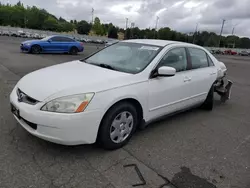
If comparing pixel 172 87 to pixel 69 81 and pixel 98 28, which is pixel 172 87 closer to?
pixel 69 81

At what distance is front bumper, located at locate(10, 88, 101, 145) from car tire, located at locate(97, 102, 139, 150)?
0.15m

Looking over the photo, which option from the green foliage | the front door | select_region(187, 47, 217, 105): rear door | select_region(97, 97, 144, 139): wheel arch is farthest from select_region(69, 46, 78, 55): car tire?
the green foliage

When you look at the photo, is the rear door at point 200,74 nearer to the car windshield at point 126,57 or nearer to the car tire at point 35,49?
the car windshield at point 126,57

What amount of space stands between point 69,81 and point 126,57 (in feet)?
4.11

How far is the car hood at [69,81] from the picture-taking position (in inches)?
105

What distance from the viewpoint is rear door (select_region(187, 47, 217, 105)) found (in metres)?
4.25

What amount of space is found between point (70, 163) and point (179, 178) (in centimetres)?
133

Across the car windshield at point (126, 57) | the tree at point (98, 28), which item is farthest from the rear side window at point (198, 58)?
the tree at point (98, 28)

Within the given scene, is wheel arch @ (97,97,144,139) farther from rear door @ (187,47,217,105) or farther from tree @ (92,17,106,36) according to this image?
tree @ (92,17,106,36)

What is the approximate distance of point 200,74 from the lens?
4398 millimetres

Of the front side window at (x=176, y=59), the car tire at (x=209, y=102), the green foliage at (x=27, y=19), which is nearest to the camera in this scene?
the front side window at (x=176, y=59)

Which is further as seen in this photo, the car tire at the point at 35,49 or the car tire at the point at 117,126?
the car tire at the point at 35,49

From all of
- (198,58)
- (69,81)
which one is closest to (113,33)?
(198,58)

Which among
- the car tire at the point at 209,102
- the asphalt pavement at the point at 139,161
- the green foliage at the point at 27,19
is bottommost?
the asphalt pavement at the point at 139,161
